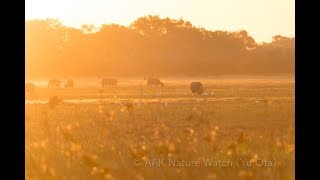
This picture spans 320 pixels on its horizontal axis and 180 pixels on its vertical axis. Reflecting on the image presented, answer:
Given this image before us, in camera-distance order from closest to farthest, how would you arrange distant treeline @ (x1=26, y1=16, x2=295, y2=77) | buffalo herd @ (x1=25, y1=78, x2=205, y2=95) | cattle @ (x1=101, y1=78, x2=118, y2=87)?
buffalo herd @ (x1=25, y1=78, x2=205, y2=95), cattle @ (x1=101, y1=78, x2=118, y2=87), distant treeline @ (x1=26, y1=16, x2=295, y2=77)

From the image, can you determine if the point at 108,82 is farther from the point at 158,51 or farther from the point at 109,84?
the point at 158,51

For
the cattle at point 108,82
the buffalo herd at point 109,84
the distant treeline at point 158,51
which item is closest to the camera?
the buffalo herd at point 109,84

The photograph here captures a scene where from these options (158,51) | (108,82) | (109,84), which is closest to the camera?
(108,82)

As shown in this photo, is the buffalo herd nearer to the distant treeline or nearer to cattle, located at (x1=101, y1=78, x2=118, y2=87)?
cattle, located at (x1=101, y1=78, x2=118, y2=87)

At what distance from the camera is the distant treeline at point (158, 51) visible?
99500mm

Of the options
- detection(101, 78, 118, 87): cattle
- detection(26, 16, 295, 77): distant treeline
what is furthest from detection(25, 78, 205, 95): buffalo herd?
detection(26, 16, 295, 77): distant treeline

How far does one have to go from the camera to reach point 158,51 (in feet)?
330

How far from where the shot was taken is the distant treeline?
326ft

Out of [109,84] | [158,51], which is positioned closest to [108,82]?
[109,84]

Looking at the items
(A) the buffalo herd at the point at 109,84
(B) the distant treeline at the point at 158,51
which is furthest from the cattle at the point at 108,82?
(B) the distant treeline at the point at 158,51

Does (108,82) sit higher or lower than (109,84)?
higher

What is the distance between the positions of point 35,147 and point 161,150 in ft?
9.11

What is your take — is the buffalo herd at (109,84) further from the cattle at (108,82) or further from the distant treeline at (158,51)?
the distant treeline at (158,51)

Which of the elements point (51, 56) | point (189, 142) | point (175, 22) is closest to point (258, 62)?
point (175, 22)
